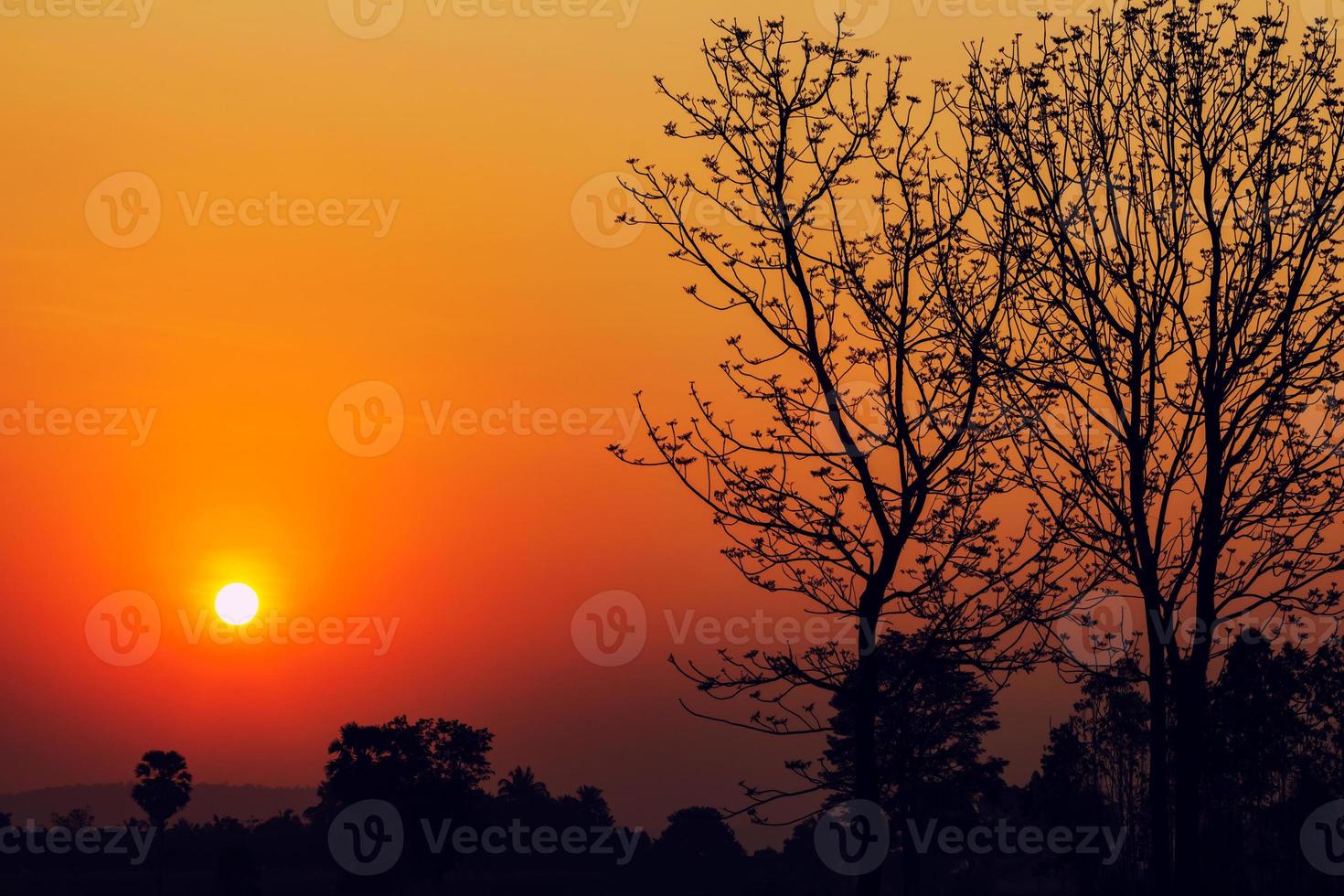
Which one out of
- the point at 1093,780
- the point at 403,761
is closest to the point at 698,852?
the point at 403,761

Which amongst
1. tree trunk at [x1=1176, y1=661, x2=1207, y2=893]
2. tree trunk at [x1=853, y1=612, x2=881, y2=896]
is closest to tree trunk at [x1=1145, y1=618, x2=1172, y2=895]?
tree trunk at [x1=1176, y1=661, x2=1207, y2=893]

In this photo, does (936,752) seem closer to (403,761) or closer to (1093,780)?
(1093,780)

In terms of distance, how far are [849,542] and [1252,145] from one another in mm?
7539

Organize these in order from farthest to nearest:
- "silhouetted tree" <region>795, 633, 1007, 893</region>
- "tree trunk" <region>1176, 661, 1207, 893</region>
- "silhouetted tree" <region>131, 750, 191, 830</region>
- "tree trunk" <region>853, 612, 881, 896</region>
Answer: "silhouetted tree" <region>131, 750, 191, 830</region>
"silhouetted tree" <region>795, 633, 1007, 893</region>
"tree trunk" <region>1176, 661, 1207, 893</region>
"tree trunk" <region>853, 612, 881, 896</region>

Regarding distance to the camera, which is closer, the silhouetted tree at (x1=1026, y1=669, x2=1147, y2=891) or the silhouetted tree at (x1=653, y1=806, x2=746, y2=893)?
the silhouetted tree at (x1=1026, y1=669, x2=1147, y2=891)

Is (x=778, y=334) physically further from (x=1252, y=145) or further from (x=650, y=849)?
(x=650, y=849)

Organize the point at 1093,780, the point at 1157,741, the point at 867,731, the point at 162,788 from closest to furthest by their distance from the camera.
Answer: the point at 867,731 < the point at 1157,741 < the point at 1093,780 < the point at 162,788

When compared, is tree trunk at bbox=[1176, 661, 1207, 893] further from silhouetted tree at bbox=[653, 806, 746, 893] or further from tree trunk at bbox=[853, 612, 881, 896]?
silhouetted tree at bbox=[653, 806, 746, 893]

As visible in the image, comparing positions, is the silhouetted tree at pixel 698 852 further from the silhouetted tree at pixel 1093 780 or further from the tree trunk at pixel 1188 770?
the tree trunk at pixel 1188 770

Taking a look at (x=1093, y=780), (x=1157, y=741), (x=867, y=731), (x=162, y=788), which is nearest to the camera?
(x=867, y=731)

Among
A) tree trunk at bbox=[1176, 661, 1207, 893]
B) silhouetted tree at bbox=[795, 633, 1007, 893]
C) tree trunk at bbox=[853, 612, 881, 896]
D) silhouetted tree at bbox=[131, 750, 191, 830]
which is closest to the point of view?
tree trunk at bbox=[853, 612, 881, 896]

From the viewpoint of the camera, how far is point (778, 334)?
17375 millimetres

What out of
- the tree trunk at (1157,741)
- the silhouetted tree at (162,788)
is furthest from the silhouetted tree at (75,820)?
the tree trunk at (1157,741)

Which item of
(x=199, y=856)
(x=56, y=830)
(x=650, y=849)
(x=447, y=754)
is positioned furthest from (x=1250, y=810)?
(x=56, y=830)
